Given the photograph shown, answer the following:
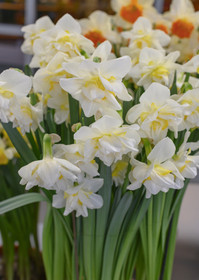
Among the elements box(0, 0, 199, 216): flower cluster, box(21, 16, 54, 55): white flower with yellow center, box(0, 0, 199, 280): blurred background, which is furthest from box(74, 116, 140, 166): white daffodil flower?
box(0, 0, 199, 280): blurred background

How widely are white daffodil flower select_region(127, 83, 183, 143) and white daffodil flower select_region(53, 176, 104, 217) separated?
0.09 metres

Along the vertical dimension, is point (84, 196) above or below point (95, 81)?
below

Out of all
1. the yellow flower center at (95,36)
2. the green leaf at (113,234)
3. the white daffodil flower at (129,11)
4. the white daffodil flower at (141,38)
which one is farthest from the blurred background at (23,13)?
the green leaf at (113,234)

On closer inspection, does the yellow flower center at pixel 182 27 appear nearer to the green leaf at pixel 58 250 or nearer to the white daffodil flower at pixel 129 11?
the white daffodil flower at pixel 129 11

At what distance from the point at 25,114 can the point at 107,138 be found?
0.12 metres

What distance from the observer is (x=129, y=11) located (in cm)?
86

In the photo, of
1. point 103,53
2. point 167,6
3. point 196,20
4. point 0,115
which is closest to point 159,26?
point 196,20

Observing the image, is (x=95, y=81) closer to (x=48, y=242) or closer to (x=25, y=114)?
(x=25, y=114)

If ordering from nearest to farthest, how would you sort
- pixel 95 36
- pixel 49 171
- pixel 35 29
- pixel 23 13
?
1. pixel 49 171
2. pixel 35 29
3. pixel 95 36
4. pixel 23 13

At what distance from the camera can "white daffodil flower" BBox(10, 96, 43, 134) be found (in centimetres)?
50

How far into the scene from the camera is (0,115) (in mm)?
479

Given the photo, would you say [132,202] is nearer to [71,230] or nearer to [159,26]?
[71,230]

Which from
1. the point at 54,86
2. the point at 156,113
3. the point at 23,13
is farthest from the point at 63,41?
the point at 23,13

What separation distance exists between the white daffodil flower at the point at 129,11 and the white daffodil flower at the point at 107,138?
465 mm
